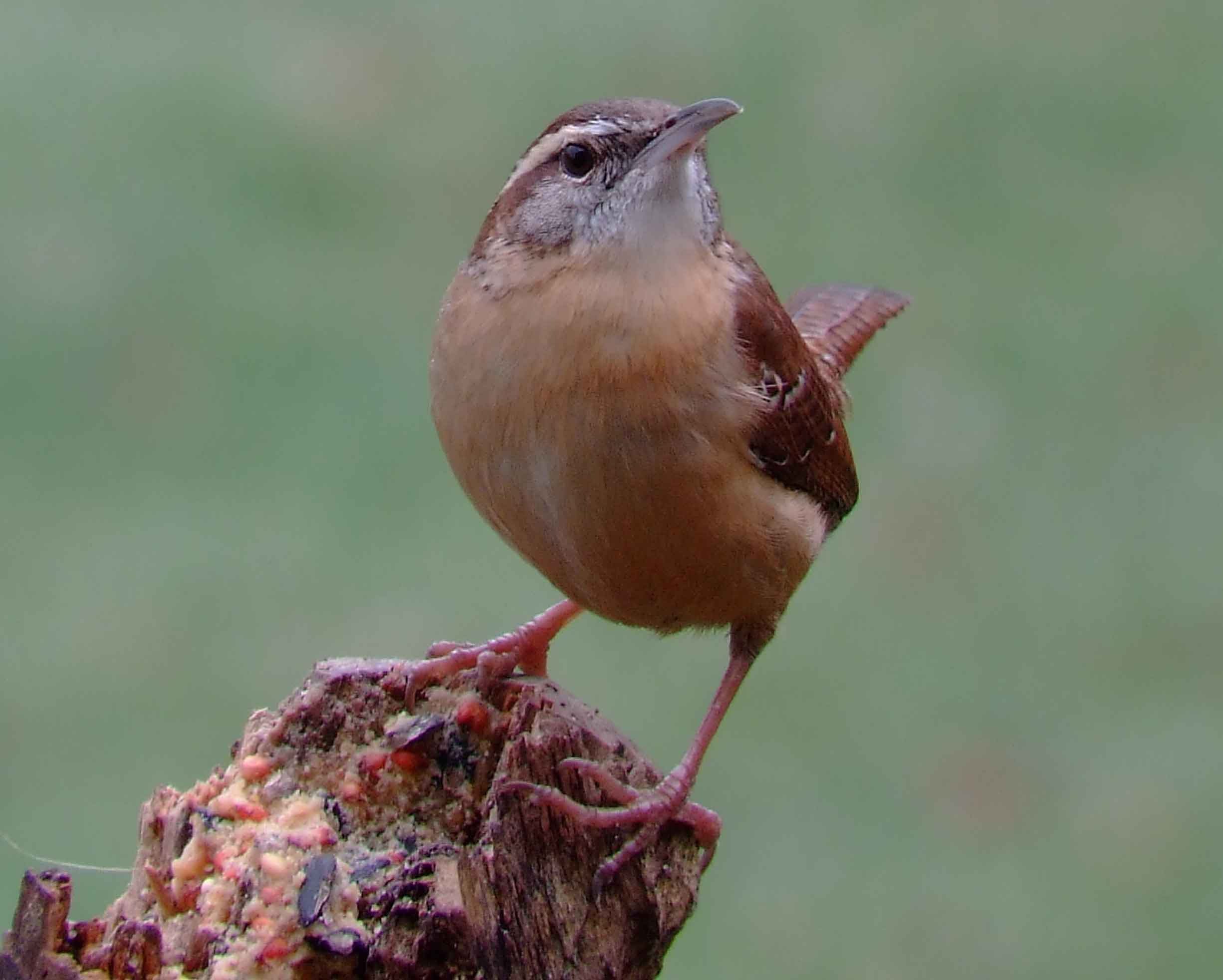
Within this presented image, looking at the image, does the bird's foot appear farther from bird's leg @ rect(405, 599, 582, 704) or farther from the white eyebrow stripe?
the white eyebrow stripe

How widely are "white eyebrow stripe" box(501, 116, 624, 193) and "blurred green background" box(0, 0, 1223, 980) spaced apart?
1.96 m

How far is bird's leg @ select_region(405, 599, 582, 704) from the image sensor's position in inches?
140

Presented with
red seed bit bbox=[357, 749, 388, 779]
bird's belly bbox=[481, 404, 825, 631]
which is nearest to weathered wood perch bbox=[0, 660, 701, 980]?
red seed bit bbox=[357, 749, 388, 779]

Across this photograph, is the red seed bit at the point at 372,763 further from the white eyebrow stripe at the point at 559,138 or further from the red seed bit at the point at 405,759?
the white eyebrow stripe at the point at 559,138

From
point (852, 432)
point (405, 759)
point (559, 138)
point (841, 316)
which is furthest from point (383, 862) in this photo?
point (852, 432)

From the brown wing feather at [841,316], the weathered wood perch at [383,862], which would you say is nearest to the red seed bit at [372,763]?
the weathered wood perch at [383,862]

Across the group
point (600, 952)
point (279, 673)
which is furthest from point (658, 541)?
point (279, 673)

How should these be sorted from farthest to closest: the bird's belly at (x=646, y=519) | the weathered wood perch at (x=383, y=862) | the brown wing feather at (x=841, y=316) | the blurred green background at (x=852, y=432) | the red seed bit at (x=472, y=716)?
the blurred green background at (x=852, y=432), the brown wing feather at (x=841, y=316), the bird's belly at (x=646, y=519), the red seed bit at (x=472, y=716), the weathered wood perch at (x=383, y=862)

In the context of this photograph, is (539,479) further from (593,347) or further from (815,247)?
(815,247)

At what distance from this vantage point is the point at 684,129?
3676 millimetres

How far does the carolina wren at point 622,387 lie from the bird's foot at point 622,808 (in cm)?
1

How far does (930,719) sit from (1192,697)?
108 centimetres

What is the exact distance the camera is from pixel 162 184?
9.00 metres

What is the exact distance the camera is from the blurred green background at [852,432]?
6.92 meters
